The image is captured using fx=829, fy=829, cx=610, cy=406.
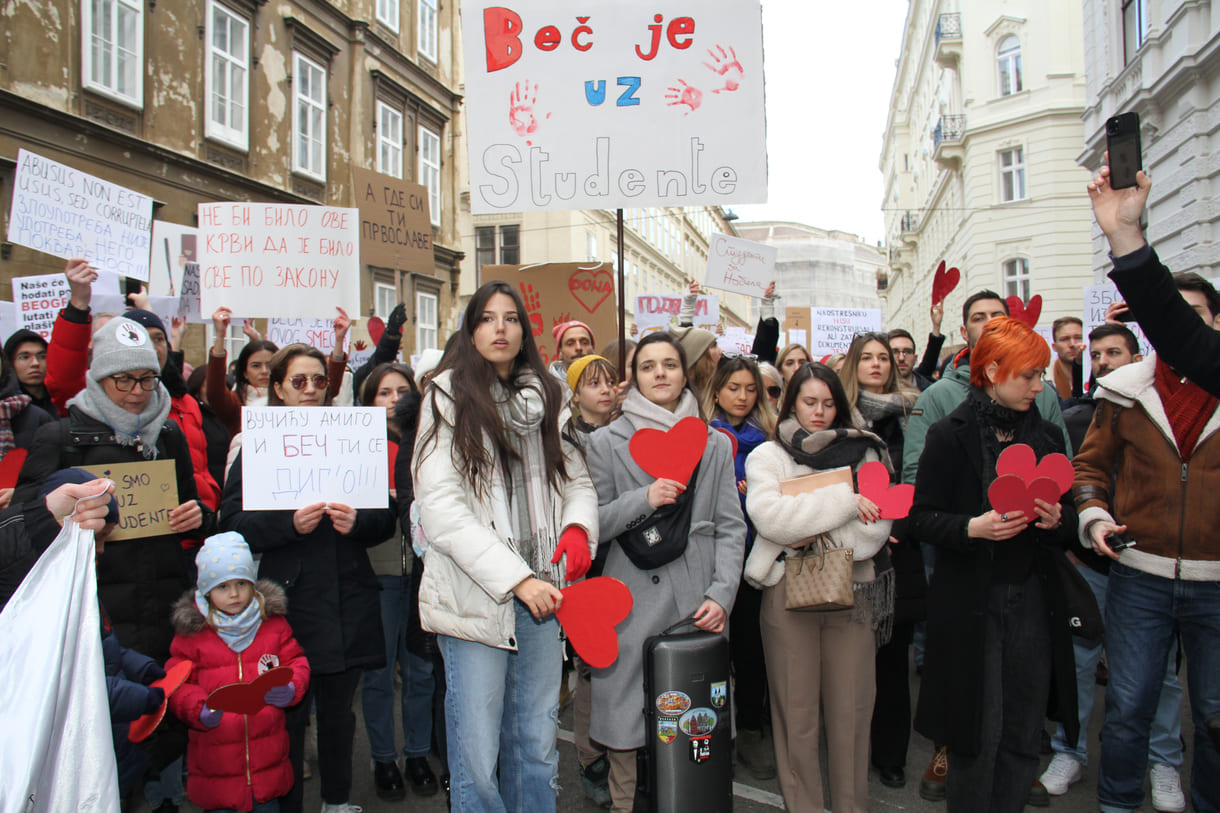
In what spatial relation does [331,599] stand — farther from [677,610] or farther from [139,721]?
[677,610]

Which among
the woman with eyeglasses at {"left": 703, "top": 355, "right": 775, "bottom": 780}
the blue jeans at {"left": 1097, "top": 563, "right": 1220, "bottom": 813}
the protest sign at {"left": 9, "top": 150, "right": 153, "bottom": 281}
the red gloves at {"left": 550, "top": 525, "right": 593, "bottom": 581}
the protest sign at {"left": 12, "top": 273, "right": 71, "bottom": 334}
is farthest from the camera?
the protest sign at {"left": 12, "top": 273, "right": 71, "bottom": 334}

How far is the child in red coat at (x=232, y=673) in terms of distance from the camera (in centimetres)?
308

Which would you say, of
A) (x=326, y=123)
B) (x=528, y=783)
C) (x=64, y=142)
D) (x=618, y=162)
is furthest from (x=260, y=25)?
(x=528, y=783)

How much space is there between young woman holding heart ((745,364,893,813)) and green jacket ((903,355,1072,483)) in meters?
0.47

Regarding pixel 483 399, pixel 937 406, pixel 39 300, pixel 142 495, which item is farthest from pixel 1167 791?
pixel 39 300

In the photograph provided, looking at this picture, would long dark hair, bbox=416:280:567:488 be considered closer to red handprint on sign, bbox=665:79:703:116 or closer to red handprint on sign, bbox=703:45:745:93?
red handprint on sign, bbox=665:79:703:116

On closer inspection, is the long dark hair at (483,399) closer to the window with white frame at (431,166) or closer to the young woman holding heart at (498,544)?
the young woman holding heart at (498,544)

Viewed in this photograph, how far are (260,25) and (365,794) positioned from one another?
14628 mm

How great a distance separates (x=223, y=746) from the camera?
3.09 m

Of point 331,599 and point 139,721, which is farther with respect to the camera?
point 331,599

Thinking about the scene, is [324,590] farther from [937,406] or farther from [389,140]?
[389,140]

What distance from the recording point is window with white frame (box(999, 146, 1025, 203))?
26109 mm

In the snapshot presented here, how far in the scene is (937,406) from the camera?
4.08 m

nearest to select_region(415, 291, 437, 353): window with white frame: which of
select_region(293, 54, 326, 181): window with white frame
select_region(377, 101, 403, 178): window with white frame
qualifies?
select_region(377, 101, 403, 178): window with white frame
